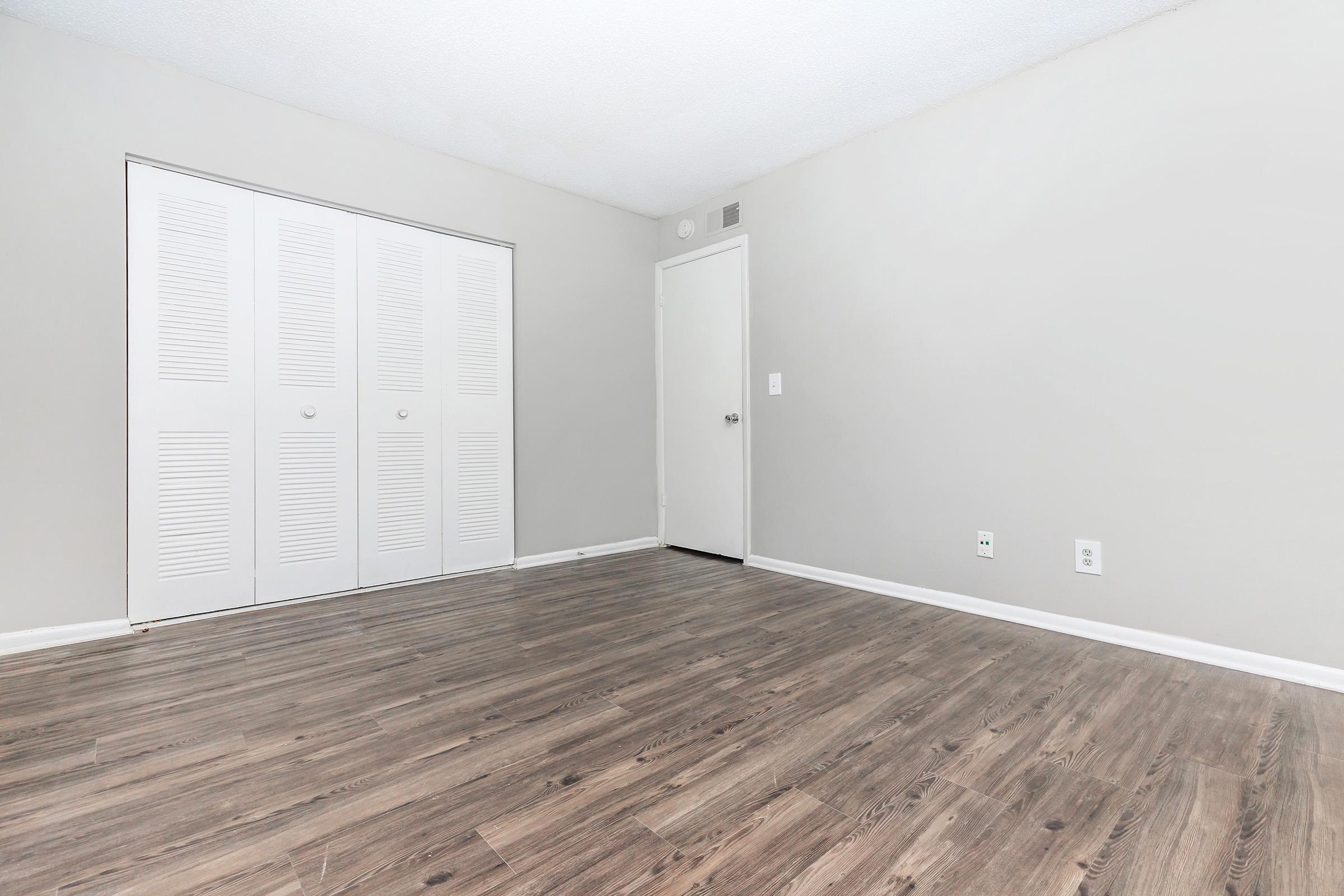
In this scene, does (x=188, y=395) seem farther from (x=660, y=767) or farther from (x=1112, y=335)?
(x=1112, y=335)

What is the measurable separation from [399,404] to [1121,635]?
374 centimetres

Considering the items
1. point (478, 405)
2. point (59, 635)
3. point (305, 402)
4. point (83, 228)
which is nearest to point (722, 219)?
point (478, 405)

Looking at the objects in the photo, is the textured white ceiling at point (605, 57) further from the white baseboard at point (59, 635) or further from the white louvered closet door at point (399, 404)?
the white baseboard at point (59, 635)

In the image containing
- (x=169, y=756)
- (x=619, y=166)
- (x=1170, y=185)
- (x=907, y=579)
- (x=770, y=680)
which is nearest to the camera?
(x=169, y=756)

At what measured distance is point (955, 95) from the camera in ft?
9.94

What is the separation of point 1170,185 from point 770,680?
2.50m

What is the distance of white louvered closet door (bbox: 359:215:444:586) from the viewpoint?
11.2 ft

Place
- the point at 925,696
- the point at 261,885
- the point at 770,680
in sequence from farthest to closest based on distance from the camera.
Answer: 1. the point at 770,680
2. the point at 925,696
3. the point at 261,885

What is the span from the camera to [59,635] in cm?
254

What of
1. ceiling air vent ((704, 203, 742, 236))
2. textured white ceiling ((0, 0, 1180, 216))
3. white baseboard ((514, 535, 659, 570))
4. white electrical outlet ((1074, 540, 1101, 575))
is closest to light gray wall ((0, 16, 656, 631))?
textured white ceiling ((0, 0, 1180, 216))

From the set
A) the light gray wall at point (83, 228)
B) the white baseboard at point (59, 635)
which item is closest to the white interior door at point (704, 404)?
the light gray wall at point (83, 228)

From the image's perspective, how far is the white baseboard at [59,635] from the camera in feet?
8.02

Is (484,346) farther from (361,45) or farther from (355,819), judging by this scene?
(355,819)

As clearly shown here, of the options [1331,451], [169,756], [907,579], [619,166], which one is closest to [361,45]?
[619,166]
